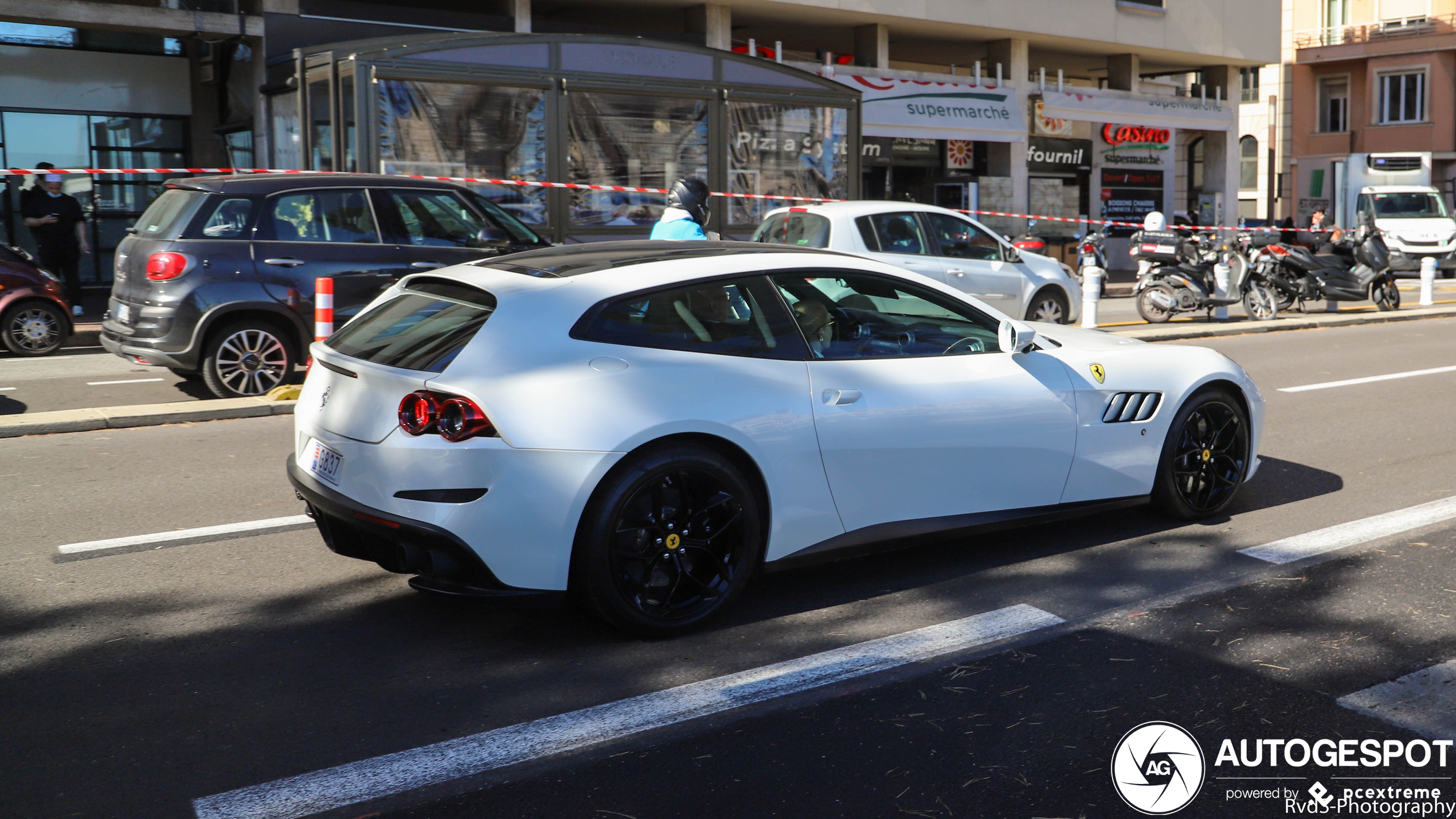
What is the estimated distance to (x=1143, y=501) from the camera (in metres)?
5.85

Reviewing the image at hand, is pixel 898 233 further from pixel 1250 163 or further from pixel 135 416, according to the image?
pixel 1250 163

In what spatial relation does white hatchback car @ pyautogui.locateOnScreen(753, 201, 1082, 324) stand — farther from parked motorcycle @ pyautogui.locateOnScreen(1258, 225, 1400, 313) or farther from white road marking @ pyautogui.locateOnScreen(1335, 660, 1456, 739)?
white road marking @ pyautogui.locateOnScreen(1335, 660, 1456, 739)

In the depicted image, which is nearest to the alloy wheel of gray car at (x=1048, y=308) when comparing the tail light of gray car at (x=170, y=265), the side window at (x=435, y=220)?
the side window at (x=435, y=220)

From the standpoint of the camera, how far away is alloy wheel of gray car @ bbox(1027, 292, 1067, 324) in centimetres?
1364

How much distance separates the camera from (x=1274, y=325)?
16078 mm

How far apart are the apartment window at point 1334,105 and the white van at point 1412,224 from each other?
19933mm

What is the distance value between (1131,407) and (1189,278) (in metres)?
11.4

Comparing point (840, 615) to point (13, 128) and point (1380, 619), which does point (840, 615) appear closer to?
point (1380, 619)

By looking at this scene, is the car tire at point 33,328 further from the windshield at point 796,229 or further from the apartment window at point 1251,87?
the apartment window at point 1251,87

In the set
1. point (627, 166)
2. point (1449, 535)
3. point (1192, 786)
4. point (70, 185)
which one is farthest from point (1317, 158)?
point (1192, 786)

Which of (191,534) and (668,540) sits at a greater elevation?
(668,540)

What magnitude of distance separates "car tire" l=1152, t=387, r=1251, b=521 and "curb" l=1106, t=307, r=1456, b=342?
25.4 ft

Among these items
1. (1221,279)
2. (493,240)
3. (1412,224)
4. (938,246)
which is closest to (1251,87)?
(1412,224)

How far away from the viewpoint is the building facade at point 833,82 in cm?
1736
